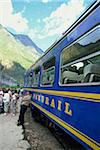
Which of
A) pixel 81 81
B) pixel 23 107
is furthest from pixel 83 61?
pixel 23 107

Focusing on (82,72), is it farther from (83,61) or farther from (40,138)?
(40,138)

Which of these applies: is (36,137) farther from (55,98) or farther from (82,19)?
(82,19)

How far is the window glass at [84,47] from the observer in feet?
17.2

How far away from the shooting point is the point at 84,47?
231 inches

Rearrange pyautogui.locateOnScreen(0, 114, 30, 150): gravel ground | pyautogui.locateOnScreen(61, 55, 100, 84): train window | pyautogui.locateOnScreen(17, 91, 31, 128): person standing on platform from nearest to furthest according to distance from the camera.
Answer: pyautogui.locateOnScreen(61, 55, 100, 84): train window < pyautogui.locateOnScreen(0, 114, 30, 150): gravel ground < pyautogui.locateOnScreen(17, 91, 31, 128): person standing on platform

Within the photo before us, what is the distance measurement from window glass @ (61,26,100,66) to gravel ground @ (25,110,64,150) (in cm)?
319

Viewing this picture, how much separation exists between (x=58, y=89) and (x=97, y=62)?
8.53 ft

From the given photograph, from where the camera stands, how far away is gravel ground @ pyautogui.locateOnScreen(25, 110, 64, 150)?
9.52 m

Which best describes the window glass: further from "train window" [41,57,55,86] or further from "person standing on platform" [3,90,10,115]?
"person standing on platform" [3,90,10,115]

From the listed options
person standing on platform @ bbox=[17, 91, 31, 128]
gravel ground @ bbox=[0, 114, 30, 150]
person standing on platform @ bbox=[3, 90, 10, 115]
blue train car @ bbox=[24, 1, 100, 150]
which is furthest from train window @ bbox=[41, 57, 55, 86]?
person standing on platform @ bbox=[3, 90, 10, 115]

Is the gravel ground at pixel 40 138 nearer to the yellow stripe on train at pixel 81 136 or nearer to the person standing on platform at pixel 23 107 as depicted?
the person standing on platform at pixel 23 107

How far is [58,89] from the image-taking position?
7.66 meters

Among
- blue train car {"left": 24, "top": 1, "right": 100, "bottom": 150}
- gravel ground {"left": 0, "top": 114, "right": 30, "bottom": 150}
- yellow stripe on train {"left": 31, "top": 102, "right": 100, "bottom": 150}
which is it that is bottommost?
gravel ground {"left": 0, "top": 114, "right": 30, "bottom": 150}

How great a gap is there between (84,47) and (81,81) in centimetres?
61
